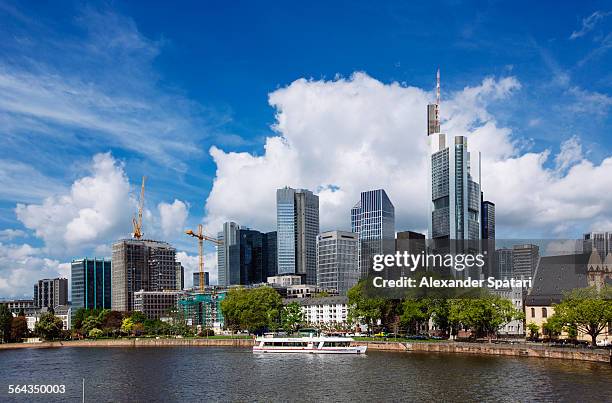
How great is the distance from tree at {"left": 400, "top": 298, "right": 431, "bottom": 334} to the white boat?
16336 millimetres

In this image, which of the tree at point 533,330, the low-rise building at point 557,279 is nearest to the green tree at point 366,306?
the low-rise building at point 557,279

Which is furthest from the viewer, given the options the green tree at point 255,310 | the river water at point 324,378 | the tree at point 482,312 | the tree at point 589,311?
the green tree at point 255,310

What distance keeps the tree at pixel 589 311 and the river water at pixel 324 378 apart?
41.8ft

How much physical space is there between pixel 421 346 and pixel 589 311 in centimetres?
3577

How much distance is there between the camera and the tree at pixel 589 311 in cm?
11144

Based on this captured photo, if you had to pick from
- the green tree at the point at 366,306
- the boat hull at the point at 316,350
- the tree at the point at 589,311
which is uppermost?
the tree at the point at 589,311

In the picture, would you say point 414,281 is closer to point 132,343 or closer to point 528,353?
point 528,353

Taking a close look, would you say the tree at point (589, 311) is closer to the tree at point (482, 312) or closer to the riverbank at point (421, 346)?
the riverbank at point (421, 346)

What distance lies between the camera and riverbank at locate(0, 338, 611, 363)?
345 feet

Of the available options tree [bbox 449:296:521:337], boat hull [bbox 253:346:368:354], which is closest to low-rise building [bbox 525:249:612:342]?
tree [bbox 449:296:521:337]

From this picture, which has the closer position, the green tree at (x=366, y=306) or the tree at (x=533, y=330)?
the tree at (x=533, y=330)

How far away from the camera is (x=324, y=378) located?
3536 inches

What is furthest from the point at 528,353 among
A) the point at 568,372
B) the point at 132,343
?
the point at 132,343

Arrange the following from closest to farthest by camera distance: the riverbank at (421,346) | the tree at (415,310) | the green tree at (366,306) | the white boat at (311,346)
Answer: the riverbank at (421,346), the white boat at (311,346), the tree at (415,310), the green tree at (366,306)
